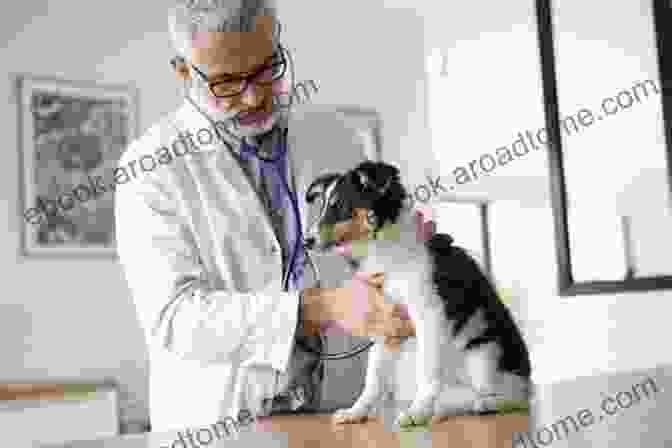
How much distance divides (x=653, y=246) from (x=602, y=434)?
1265 millimetres

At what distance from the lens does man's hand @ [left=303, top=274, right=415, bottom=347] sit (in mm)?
828

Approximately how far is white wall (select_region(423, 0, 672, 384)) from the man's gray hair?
102 cm

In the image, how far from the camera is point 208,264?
1.01m

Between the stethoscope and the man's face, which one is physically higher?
the man's face

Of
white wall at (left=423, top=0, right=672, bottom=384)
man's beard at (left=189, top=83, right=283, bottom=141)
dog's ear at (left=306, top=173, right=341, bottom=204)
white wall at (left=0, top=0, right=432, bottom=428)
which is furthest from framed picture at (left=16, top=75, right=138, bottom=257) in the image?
dog's ear at (left=306, top=173, right=341, bottom=204)

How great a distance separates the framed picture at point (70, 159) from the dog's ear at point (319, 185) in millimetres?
2394

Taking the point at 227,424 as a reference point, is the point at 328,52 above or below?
above

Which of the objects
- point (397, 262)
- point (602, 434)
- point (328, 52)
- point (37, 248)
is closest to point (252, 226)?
point (397, 262)

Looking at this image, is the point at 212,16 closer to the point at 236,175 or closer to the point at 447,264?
the point at 236,175

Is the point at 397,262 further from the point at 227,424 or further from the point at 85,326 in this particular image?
the point at 85,326

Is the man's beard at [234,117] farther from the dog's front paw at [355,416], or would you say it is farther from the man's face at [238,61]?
the dog's front paw at [355,416]

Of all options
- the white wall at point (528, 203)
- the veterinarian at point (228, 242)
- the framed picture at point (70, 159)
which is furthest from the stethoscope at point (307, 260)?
the framed picture at point (70, 159)

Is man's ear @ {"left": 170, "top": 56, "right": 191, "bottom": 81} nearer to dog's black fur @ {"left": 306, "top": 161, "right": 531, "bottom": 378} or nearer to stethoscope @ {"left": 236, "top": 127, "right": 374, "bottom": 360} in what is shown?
stethoscope @ {"left": 236, "top": 127, "right": 374, "bottom": 360}

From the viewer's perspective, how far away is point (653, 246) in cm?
191
